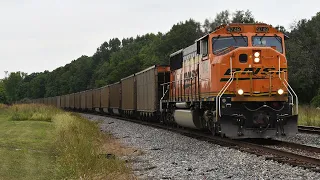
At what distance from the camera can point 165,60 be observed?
84500 mm

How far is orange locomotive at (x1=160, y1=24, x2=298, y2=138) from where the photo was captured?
1284cm

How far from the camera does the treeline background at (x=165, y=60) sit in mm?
54700

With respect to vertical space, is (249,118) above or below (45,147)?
above

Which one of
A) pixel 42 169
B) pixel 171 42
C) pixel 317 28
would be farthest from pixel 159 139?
pixel 171 42

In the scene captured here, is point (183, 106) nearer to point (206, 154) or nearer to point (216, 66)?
point (216, 66)

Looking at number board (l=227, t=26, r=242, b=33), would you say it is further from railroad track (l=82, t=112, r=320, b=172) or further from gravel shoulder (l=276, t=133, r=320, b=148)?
gravel shoulder (l=276, t=133, r=320, b=148)

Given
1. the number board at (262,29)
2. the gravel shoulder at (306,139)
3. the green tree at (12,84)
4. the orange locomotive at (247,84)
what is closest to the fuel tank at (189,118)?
the orange locomotive at (247,84)

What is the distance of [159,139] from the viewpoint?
53.6 feet

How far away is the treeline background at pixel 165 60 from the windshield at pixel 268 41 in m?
33.7

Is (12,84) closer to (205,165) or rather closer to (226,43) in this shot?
(226,43)

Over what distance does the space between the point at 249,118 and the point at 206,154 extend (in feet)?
6.80

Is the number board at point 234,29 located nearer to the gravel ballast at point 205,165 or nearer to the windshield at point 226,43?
the windshield at point 226,43

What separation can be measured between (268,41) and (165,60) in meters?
70.7

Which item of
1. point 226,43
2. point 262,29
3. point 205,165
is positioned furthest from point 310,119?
point 205,165
